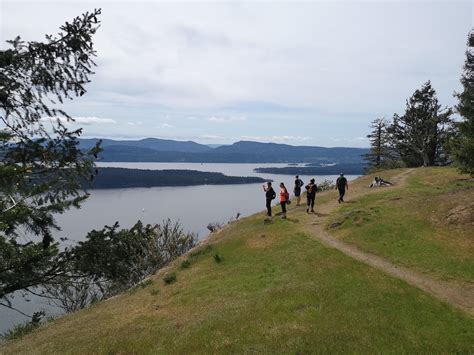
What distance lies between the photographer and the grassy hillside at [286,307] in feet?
42.7

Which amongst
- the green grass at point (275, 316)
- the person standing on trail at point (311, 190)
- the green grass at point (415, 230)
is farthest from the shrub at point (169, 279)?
the person standing on trail at point (311, 190)

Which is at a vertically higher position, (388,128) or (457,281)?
(388,128)

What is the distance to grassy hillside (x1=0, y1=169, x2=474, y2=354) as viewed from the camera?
13.0m

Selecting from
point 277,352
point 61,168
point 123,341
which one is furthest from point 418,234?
point 61,168

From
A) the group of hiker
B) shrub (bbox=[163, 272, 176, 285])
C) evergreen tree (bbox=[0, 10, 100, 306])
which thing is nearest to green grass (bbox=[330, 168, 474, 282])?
the group of hiker

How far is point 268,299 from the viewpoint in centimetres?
1666

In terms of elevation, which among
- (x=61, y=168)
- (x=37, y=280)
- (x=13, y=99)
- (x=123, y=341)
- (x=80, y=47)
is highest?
(x=80, y=47)

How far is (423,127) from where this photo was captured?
197ft

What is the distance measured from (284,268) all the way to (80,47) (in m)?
15.2

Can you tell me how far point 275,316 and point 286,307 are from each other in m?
0.87

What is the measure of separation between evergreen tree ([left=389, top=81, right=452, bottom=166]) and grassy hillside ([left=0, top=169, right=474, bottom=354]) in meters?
35.8

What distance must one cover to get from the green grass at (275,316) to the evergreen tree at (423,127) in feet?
145

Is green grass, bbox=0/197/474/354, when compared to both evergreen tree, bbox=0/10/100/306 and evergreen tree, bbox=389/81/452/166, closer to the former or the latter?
evergreen tree, bbox=0/10/100/306

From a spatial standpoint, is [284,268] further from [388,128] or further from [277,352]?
[388,128]
